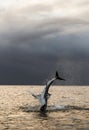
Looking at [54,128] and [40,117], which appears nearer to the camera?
[54,128]

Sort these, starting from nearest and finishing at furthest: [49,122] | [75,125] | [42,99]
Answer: [75,125] < [49,122] < [42,99]

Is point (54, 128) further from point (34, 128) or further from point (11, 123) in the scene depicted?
point (11, 123)

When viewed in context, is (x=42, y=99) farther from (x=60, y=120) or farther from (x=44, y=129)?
(x=44, y=129)

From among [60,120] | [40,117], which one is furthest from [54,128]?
[40,117]

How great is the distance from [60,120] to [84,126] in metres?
7.08

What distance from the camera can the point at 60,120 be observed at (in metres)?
52.3

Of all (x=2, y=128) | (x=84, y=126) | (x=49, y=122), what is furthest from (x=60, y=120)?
(x=2, y=128)

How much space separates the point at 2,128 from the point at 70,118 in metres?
13.9

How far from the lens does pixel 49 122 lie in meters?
49.9

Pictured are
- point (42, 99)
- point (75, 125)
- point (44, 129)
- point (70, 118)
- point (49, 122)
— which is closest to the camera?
point (44, 129)

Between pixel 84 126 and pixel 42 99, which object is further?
pixel 42 99

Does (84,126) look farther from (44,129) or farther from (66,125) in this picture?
(44,129)

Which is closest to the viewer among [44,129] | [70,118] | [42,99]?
[44,129]

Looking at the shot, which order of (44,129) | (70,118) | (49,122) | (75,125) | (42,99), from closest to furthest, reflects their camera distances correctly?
(44,129) < (75,125) < (49,122) < (70,118) < (42,99)
